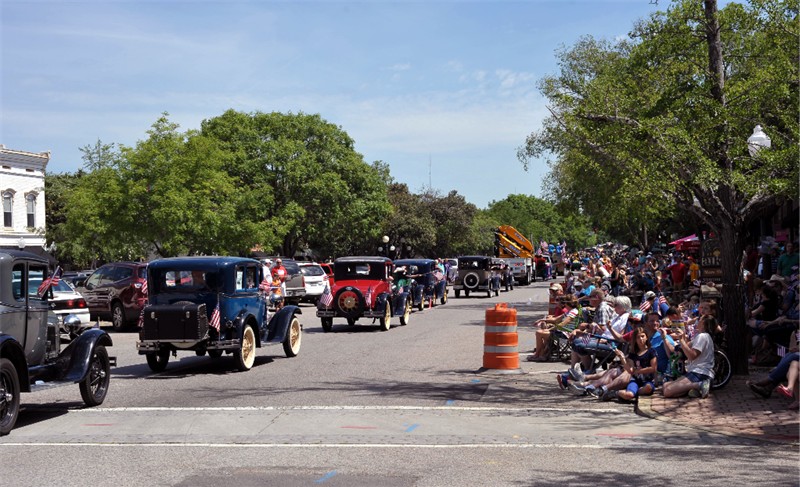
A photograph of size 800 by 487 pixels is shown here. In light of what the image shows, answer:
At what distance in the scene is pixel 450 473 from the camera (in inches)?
332

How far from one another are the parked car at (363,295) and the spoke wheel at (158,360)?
821 centimetres

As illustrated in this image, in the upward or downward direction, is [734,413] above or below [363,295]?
below

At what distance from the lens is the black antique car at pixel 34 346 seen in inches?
415

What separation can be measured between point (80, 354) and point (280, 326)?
20.9 feet

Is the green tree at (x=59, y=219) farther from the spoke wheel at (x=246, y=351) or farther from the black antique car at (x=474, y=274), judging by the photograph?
the spoke wheel at (x=246, y=351)

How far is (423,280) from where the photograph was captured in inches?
1374

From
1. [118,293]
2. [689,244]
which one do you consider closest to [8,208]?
[118,293]

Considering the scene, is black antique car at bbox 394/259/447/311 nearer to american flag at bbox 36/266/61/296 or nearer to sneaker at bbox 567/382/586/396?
sneaker at bbox 567/382/586/396

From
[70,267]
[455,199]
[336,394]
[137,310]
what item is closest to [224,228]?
[137,310]

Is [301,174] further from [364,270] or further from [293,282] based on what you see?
[364,270]

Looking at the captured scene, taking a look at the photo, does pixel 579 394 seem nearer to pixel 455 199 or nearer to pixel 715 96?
pixel 715 96

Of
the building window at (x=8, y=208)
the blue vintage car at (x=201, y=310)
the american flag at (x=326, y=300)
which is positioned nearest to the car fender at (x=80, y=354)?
the blue vintage car at (x=201, y=310)

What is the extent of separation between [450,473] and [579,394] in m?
5.54

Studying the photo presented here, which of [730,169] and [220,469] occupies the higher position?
[730,169]
